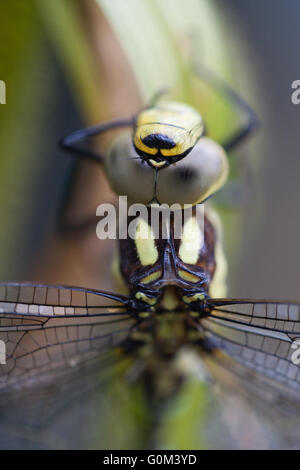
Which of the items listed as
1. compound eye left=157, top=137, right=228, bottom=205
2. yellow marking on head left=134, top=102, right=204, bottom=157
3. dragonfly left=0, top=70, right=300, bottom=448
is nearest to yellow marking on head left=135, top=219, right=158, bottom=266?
dragonfly left=0, top=70, right=300, bottom=448

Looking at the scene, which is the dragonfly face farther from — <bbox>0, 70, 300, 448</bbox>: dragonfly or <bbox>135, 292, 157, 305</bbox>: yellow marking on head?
<bbox>135, 292, 157, 305</bbox>: yellow marking on head

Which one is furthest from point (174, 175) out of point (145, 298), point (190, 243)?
point (145, 298)

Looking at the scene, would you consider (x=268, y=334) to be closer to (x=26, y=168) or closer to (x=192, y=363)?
(x=192, y=363)

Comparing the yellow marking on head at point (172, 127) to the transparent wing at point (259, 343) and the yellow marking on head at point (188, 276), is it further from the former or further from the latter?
the transparent wing at point (259, 343)

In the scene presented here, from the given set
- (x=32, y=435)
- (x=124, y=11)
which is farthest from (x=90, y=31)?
(x=32, y=435)

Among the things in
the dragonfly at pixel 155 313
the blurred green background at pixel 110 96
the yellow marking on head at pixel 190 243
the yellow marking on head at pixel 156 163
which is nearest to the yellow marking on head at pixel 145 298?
the dragonfly at pixel 155 313

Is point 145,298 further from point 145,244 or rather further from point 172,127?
point 172,127
